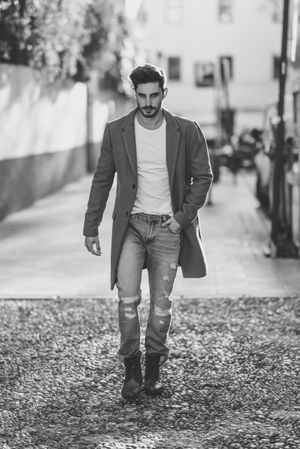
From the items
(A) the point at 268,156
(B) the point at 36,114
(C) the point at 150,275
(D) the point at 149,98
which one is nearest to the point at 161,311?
(C) the point at 150,275

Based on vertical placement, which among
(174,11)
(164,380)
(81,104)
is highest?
(164,380)

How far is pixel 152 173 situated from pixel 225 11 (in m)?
43.6

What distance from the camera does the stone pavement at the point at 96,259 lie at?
330 inches

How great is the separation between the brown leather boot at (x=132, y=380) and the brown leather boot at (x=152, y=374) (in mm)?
46

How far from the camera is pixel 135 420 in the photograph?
15.5ft

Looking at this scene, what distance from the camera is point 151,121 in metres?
4.96

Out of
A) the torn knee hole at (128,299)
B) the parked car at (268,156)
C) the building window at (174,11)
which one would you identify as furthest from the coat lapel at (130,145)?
the building window at (174,11)

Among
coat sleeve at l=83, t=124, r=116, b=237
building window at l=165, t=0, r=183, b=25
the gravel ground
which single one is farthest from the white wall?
building window at l=165, t=0, r=183, b=25

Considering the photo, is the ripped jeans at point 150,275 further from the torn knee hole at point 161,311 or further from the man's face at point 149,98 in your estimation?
the man's face at point 149,98

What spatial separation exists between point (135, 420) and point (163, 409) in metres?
0.22

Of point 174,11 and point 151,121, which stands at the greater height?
point 151,121

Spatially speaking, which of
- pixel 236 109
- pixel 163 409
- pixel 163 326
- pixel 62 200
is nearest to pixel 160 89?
pixel 163 326

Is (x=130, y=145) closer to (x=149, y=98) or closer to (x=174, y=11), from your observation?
(x=149, y=98)

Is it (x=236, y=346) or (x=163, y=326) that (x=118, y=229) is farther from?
(x=236, y=346)
